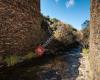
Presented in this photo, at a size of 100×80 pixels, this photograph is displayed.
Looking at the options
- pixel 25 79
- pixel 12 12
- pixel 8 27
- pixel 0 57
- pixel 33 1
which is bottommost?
pixel 25 79

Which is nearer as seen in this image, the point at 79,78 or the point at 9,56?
the point at 79,78

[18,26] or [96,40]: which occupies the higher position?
[18,26]

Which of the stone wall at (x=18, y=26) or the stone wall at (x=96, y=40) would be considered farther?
the stone wall at (x=18, y=26)

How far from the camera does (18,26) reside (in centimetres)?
2097

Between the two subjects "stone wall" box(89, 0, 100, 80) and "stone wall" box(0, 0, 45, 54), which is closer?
"stone wall" box(89, 0, 100, 80)

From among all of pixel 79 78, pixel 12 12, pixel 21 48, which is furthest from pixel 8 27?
pixel 79 78

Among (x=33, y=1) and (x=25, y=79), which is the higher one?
(x=33, y=1)

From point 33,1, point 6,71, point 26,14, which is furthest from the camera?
point 33,1

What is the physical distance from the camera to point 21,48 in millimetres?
21750

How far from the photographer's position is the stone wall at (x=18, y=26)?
687 inches

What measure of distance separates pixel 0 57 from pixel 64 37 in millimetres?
26993

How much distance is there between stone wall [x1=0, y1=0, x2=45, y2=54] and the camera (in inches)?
687

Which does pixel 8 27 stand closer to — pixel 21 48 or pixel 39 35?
pixel 21 48

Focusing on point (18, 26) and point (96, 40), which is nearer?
point (96, 40)
